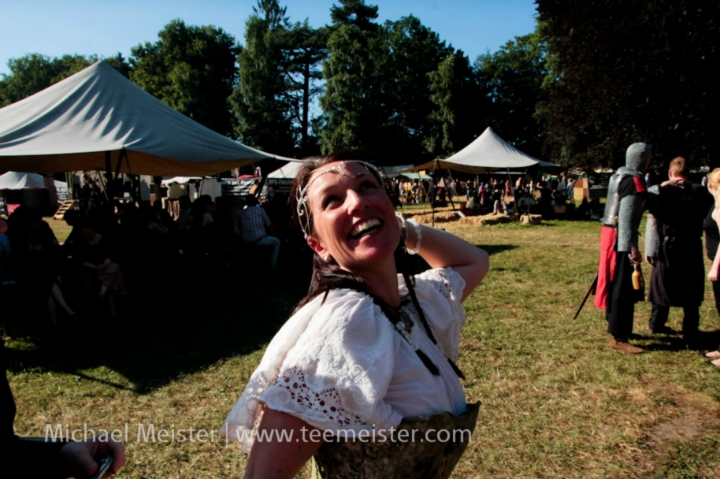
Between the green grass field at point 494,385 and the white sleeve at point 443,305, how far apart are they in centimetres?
162

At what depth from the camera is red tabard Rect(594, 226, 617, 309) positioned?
470 cm

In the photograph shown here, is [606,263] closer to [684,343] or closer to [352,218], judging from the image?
[684,343]

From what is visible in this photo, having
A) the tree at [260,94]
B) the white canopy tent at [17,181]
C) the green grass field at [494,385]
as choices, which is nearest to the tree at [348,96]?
the tree at [260,94]

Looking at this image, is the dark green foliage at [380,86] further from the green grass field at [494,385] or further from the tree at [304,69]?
the green grass field at [494,385]

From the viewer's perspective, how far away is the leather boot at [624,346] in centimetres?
465

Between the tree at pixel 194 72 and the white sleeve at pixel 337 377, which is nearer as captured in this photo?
the white sleeve at pixel 337 377

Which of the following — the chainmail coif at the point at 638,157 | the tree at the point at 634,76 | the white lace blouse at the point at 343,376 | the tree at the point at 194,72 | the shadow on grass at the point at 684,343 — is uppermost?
the tree at the point at 194,72

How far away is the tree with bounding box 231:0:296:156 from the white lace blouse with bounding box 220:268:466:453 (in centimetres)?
4171

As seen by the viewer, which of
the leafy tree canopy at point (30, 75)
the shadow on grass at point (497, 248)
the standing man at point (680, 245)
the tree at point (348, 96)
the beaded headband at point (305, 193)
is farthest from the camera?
the leafy tree canopy at point (30, 75)

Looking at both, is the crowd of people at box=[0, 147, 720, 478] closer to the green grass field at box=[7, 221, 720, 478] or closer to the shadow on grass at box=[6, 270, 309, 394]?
the green grass field at box=[7, 221, 720, 478]

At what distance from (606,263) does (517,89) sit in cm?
4302

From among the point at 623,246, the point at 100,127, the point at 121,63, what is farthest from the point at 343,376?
the point at 121,63

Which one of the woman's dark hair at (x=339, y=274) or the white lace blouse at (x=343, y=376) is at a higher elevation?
the woman's dark hair at (x=339, y=274)

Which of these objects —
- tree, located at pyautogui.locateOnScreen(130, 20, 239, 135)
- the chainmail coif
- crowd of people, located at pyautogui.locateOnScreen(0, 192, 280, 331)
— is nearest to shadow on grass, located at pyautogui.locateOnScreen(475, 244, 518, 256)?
crowd of people, located at pyautogui.locateOnScreen(0, 192, 280, 331)
